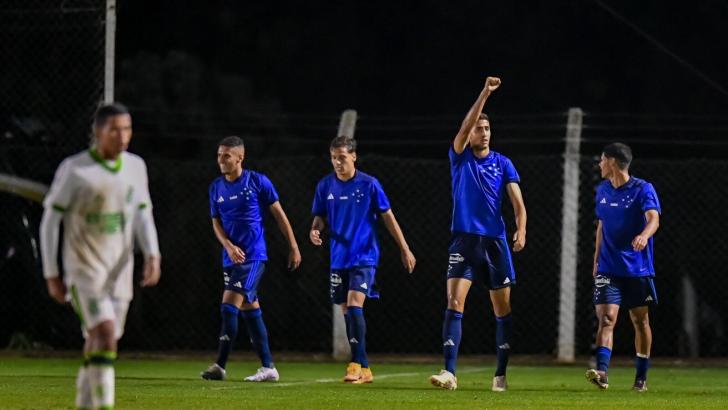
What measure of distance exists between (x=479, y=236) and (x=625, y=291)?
1.46 meters

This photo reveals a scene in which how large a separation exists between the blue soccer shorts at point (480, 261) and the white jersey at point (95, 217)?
3.95 metres

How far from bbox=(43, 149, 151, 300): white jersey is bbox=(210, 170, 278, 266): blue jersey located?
4965 millimetres

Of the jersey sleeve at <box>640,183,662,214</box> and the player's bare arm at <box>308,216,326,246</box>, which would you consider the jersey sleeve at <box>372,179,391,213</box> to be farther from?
the jersey sleeve at <box>640,183,662,214</box>

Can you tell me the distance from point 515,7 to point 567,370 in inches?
521

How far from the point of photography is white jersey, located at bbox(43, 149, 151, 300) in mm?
7848

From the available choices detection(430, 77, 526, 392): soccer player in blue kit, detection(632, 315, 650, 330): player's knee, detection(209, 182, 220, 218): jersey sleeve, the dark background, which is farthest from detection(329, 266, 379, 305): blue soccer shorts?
the dark background

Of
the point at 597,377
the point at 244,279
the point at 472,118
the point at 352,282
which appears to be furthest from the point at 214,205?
the point at 597,377

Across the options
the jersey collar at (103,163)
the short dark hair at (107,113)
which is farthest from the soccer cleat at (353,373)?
the short dark hair at (107,113)

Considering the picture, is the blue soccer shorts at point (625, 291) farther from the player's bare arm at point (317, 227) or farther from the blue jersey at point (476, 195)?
the player's bare arm at point (317, 227)

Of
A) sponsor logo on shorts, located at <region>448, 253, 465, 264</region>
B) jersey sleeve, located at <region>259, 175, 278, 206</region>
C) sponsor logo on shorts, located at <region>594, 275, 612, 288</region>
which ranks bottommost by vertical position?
sponsor logo on shorts, located at <region>594, 275, 612, 288</region>

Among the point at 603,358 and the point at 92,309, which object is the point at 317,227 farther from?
the point at 92,309

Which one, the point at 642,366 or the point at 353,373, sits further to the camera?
the point at 353,373

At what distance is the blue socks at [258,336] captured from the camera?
43.0 ft

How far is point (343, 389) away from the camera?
37.7ft
